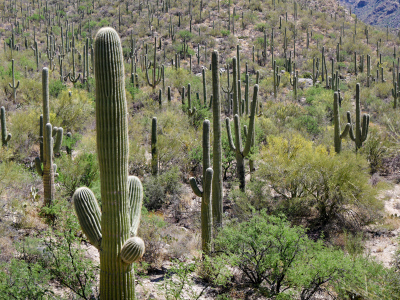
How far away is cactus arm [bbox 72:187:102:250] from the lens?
243 inches

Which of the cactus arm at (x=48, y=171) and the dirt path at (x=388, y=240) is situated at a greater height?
the cactus arm at (x=48, y=171)

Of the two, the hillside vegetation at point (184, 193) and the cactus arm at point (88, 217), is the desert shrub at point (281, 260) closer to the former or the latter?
the hillside vegetation at point (184, 193)

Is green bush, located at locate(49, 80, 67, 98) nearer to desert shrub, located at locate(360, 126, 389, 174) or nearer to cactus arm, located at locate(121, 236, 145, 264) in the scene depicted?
desert shrub, located at locate(360, 126, 389, 174)

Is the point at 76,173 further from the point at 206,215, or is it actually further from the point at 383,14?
the point at 383,14

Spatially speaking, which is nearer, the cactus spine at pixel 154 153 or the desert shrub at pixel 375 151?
the cactus spine at pixel 154 153

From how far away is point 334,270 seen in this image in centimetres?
762

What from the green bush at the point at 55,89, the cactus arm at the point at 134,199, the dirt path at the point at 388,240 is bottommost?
the dirt path at the point at 388,240

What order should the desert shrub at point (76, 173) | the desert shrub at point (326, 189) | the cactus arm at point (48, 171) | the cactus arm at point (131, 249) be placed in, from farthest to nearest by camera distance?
the desert shrub at point (76, 173)
the desert shrub at point (326, 189)
the cactus arm at point (48, 171)
the cactus arm at point (131, 249)

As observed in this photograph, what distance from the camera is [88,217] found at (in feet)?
20.5

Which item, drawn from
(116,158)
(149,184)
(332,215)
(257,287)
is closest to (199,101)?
(149,184)

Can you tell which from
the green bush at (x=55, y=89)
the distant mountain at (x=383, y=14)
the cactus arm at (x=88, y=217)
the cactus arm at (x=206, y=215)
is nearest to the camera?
the cactus arm at (x=88, y=217)

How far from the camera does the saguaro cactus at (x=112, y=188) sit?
5559mm

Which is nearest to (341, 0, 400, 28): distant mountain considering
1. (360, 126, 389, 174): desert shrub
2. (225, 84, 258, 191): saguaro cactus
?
(360, 126, 389, 174): desert shrub

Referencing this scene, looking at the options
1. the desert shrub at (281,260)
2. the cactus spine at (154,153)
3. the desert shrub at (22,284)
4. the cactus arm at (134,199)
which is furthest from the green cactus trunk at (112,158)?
the cactus spine at (154,153)
